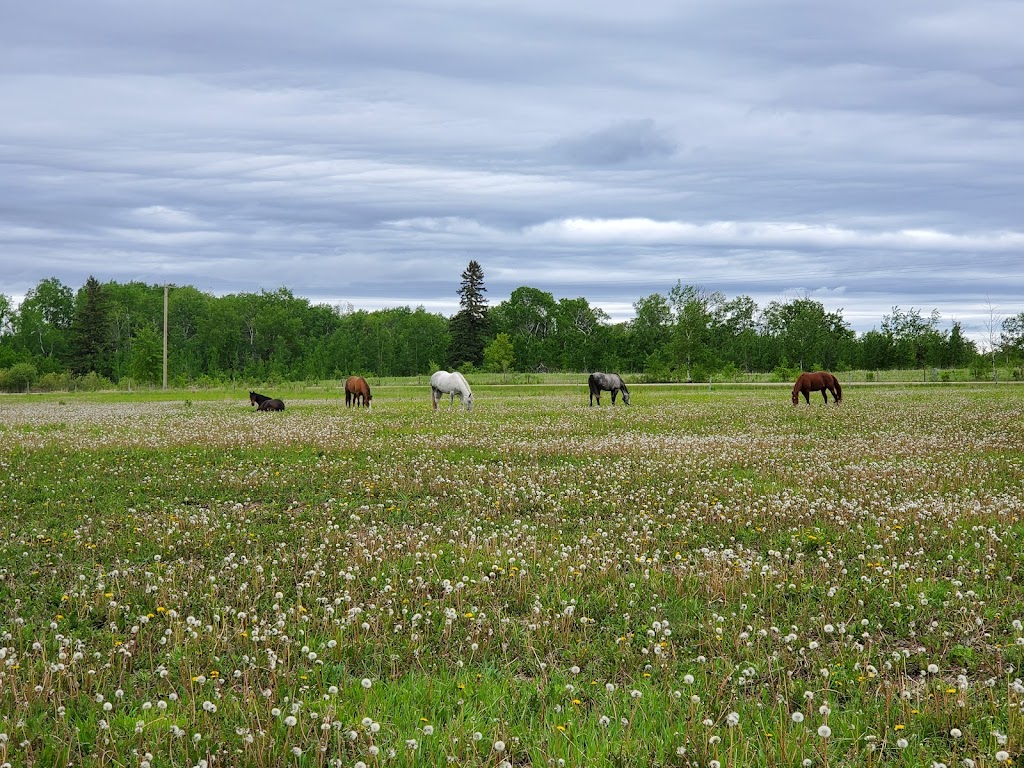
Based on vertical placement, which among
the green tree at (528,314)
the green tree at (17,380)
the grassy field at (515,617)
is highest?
the green tree at (528,314)

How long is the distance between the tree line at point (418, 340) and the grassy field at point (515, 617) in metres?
76.4

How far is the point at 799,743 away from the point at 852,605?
3.19 m

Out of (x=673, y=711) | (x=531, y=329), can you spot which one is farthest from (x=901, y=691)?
(x=531, y=329)

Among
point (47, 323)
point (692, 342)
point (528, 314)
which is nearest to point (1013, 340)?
point (692, 342)

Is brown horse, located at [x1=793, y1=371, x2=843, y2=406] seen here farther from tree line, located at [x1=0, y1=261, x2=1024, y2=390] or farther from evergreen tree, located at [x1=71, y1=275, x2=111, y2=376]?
evergreen tree, located at [x1=71, y1=275, x2=111, y2=376]

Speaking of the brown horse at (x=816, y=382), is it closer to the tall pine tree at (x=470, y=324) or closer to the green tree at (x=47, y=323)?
the tall pine tree at (x=470, y=324)

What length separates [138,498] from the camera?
44.8 feet

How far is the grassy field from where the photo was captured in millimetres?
5152

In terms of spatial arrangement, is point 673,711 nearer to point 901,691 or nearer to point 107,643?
point 901,691

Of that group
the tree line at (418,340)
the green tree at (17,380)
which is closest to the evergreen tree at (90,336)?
the tree line at (418,340)

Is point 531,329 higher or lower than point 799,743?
higher

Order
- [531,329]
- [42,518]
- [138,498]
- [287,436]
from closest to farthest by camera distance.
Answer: [42,518] < [138,498] < [287,436] < [531,329]

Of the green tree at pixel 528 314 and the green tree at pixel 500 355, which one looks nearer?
the green tree at pixel 500 355

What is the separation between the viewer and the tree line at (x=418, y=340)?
320 ft
